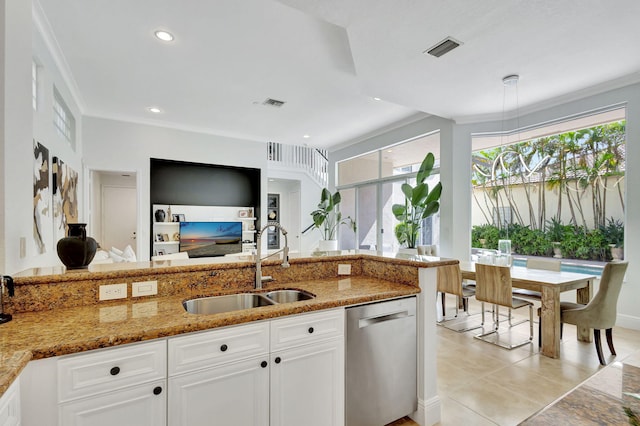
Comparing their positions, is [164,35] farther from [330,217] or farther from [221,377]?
[330,217]

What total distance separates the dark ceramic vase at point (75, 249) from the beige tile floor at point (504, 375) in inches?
A: 94.1

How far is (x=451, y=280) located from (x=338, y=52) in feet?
9.59

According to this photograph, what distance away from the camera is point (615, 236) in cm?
394

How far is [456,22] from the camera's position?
2.63m

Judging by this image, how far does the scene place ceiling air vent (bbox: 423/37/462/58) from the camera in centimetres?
291

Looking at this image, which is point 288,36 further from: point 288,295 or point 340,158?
point 340,158

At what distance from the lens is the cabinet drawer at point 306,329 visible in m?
1.56

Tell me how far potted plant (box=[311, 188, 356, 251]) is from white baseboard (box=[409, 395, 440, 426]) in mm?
5440

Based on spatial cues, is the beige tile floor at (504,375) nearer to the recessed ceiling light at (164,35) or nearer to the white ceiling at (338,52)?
the white ceiling at (338,52)

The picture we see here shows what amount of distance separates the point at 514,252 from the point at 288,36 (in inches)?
179

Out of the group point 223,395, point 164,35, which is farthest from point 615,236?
point 164,35

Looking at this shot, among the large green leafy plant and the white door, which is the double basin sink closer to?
the large green leafy plant

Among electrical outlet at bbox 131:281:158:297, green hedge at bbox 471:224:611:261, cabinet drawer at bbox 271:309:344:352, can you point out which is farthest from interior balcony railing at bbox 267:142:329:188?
cabinet drawer at bbox 271:309:344:352

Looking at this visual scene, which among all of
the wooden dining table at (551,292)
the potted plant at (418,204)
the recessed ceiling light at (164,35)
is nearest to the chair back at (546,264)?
the wooden dining table at (551,292)
